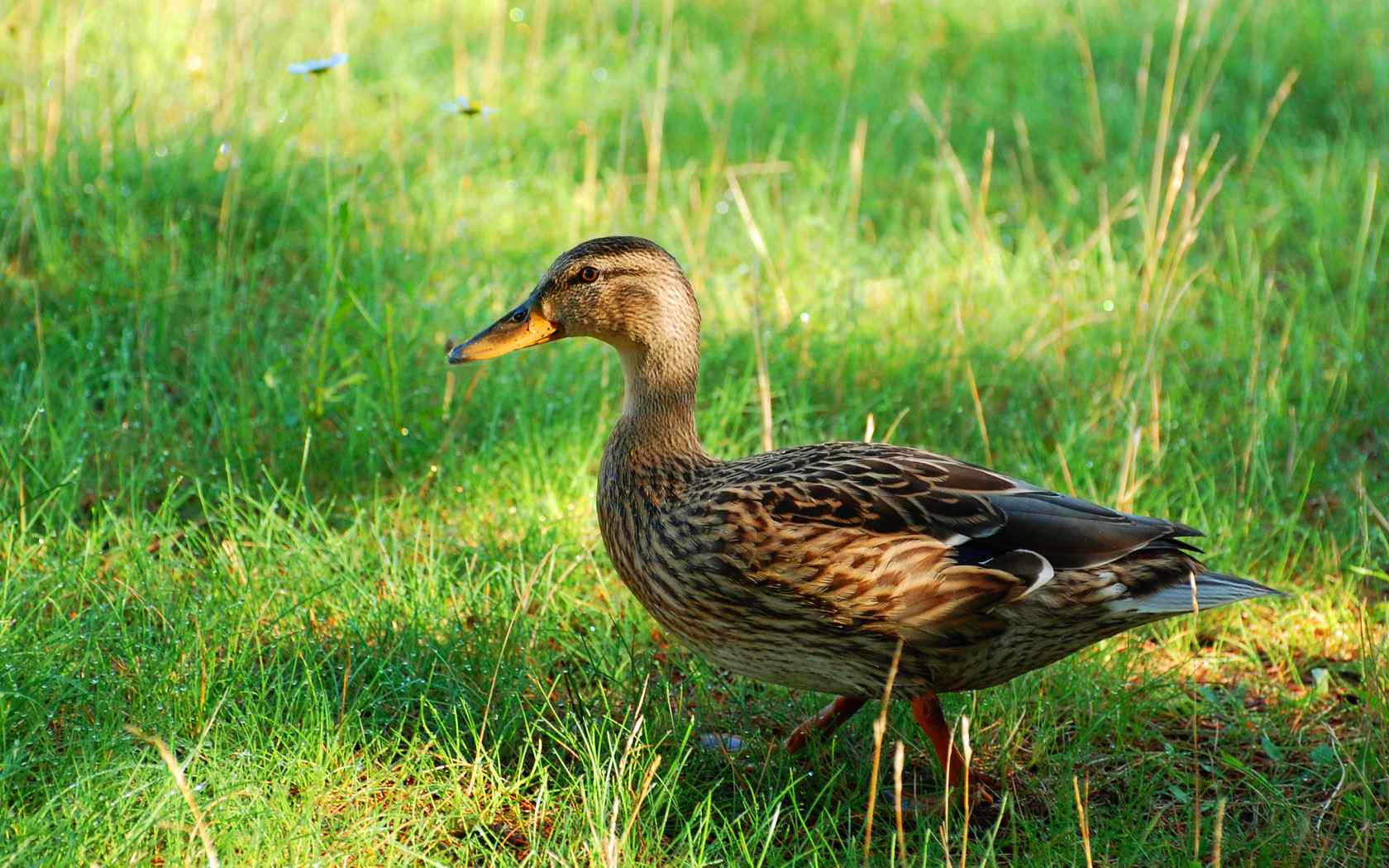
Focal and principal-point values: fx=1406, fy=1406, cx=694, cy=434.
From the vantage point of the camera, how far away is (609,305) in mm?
3332

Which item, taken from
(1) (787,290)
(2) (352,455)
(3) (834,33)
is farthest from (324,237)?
(3) (834,33)

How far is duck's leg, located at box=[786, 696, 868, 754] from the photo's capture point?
10.5 ft

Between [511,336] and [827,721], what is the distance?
1.18 metres

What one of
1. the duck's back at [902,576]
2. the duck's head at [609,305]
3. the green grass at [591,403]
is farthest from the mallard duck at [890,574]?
the duck's head at [609,305]

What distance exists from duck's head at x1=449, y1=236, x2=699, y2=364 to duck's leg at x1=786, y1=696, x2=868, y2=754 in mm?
921

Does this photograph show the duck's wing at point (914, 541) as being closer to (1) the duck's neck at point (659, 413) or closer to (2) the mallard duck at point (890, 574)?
(2) the mallard duck at point (890, 574)

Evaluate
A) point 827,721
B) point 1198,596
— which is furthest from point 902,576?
point 1198,596

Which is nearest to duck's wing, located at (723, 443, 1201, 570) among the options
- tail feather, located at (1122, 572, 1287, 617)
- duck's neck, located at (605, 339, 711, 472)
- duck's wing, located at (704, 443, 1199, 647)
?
duck's wing, located at (704, 443, 1199, 647)

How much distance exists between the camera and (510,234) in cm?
548

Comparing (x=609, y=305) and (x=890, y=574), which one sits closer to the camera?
(x=890, y=574)

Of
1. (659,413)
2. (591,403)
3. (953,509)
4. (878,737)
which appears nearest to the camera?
(878,737)

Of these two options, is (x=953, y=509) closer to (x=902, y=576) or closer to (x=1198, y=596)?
(x=902, y=576)

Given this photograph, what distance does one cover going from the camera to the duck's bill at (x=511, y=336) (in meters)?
3.38

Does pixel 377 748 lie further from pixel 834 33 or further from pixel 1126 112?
→ pixel 834 33
